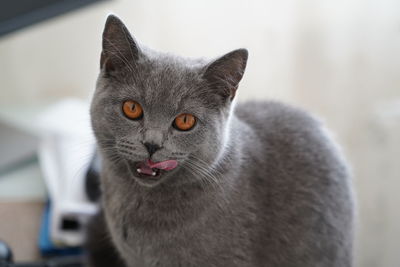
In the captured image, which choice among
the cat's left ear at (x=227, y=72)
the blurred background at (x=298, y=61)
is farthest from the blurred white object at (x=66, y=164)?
the cat's left ear at (x=227, y=72)

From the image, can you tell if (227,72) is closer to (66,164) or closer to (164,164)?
(164,164)

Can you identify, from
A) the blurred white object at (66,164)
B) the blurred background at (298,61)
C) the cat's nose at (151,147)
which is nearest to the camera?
the cat's nose at (151,147)

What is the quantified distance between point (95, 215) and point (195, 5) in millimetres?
993

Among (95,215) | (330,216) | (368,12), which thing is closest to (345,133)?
(368,12)

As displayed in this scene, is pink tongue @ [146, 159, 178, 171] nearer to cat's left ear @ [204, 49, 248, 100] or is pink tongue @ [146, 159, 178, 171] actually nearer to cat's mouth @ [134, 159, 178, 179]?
cat's mouth @ [134, 159, 178, 179]

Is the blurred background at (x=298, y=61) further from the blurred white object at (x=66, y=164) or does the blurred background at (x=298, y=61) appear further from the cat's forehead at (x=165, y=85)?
the cat's forehead at (x=165, y=85)

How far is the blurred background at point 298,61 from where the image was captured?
183 centimetres

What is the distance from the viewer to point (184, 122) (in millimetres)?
981

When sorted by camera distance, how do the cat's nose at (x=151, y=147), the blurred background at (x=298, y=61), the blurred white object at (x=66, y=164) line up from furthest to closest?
the blurred background at (x=298, y=61), the blurred white object at (x=66, y=164), the cat's nose at (x=151, y=147)

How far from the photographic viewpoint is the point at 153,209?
106cm

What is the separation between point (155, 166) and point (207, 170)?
12 cm

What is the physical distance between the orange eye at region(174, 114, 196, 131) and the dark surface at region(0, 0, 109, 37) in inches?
28.5

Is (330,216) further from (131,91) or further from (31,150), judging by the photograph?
(31,150)

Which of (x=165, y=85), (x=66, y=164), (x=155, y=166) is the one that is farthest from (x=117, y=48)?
(x=66, y=164)
